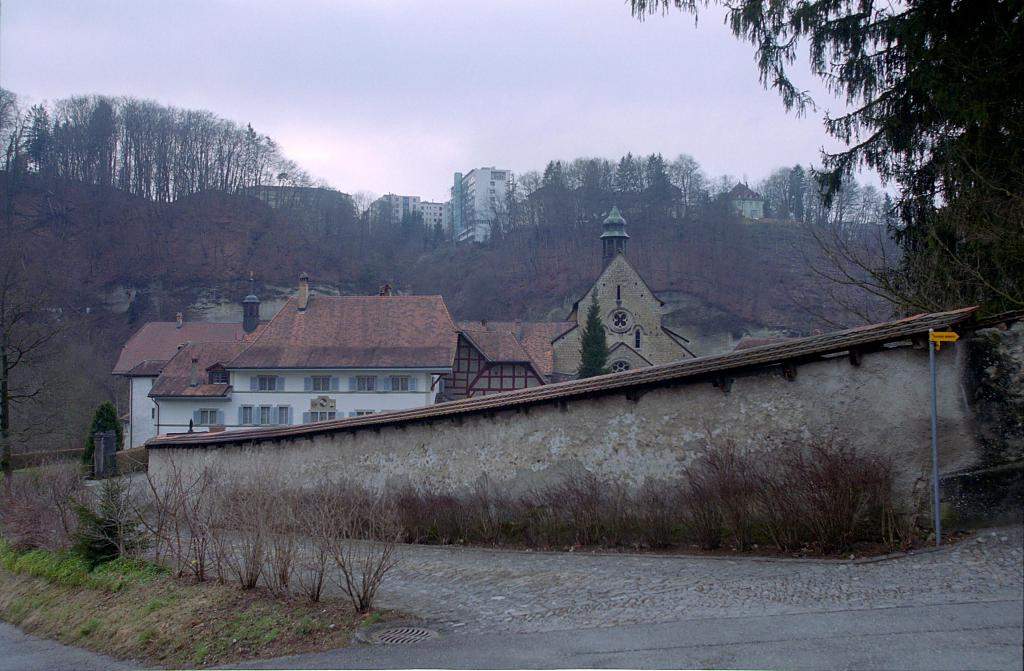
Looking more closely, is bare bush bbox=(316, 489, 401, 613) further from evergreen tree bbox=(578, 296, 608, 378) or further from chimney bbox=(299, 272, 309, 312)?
evergreen tree bbox=(578, 296, 608, 378)

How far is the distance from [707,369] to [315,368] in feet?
119

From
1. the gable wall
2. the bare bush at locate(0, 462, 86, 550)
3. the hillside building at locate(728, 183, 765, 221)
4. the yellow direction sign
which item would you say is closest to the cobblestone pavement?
the yellow direction sign

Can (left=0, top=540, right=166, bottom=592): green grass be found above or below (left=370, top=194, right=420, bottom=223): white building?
below

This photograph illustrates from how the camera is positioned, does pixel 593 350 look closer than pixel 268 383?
No

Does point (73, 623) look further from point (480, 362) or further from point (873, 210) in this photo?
point (480, 362)

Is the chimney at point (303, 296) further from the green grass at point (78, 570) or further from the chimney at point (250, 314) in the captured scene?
the green grass at point (78, 570)

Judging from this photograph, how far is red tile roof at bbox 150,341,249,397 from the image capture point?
45.8 m

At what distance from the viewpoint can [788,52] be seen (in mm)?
12211

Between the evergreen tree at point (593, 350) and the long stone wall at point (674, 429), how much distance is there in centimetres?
4021

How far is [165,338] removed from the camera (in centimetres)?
6194

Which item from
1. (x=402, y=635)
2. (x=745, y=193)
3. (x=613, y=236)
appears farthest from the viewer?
(x=745, y=193)

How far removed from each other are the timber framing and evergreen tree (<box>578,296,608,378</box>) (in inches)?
1587

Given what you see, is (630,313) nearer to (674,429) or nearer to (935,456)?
(674,429)

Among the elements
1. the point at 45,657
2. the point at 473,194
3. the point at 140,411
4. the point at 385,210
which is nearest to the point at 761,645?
the point at 45,657
